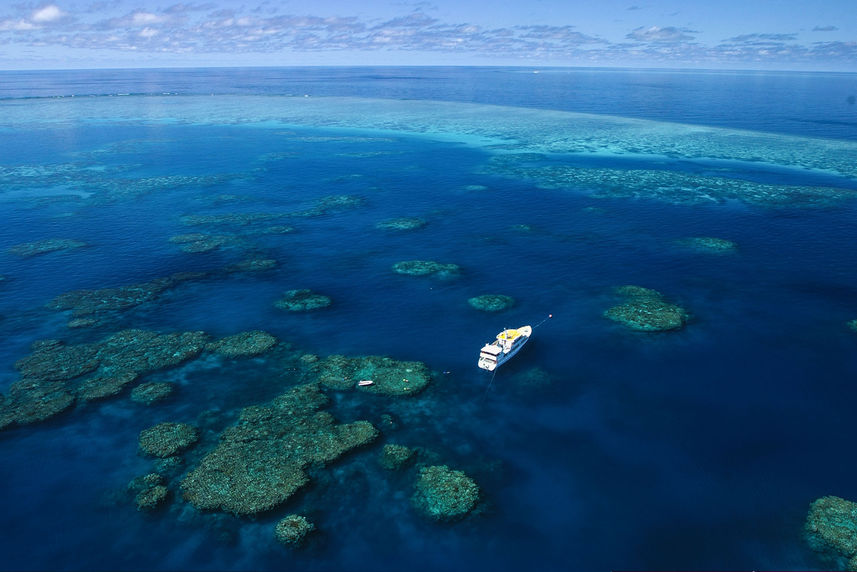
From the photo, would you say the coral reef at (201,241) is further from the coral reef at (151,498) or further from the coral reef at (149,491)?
the coral reef at (151,498)

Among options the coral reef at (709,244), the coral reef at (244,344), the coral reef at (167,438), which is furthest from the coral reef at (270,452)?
the coral reef at (709,244)

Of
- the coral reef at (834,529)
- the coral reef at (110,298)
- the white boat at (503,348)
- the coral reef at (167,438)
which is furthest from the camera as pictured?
the coral reef at (110,298)

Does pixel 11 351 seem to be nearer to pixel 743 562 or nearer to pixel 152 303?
pixel 152 303

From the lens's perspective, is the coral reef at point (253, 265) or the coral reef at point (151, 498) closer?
the coral reef at point (151, 498)

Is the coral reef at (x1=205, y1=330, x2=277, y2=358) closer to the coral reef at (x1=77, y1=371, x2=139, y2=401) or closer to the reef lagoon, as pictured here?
the reef lagoon

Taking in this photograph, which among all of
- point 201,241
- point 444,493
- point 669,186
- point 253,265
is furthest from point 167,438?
point 669,186

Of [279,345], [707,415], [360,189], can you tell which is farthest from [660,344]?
[360,189]
